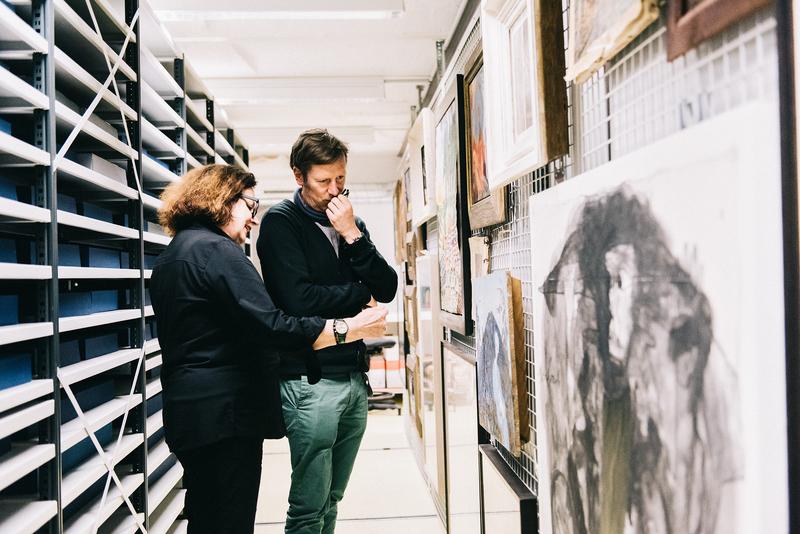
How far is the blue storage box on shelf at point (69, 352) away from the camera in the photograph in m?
1.62

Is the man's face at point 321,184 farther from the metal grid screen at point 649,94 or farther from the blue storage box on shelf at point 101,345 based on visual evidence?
the blue storage box on shelf at point 101,345

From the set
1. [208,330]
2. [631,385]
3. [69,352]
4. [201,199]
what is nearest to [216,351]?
[208,330]

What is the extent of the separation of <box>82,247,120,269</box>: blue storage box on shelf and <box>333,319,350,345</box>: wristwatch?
848mm

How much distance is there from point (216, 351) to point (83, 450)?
2.22ft

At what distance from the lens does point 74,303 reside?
1741 millimetres

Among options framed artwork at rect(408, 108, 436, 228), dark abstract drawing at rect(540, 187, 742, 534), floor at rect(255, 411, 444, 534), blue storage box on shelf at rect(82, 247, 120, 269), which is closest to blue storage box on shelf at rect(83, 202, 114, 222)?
blue storage box on shelf at rect(82, 247, 120, 269)

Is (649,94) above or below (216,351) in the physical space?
above

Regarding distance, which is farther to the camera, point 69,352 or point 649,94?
point 69,352

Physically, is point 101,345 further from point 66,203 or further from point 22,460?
point 22,460

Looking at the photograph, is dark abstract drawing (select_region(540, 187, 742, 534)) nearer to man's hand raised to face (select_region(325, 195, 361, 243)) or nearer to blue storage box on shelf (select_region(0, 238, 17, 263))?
man's hand raised to face (select_region(325, 195, 361, 243))

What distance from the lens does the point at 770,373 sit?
1.54 ft

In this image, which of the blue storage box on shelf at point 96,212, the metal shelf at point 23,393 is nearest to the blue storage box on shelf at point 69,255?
the blue storage box on shelf at point 96,212

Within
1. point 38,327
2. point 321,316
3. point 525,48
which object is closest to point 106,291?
point 38,327

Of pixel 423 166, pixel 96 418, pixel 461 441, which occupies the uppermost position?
pixel 423 166
